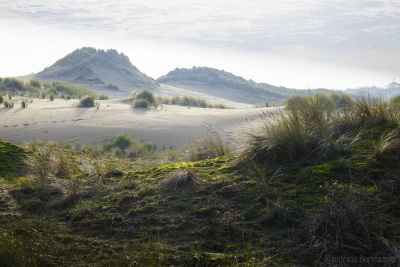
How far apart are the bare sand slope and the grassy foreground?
5.00m

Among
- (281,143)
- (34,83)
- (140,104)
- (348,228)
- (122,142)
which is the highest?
(34,83)

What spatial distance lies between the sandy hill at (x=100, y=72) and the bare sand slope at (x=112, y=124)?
21.1 metres

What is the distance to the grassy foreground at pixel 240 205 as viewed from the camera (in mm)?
3219

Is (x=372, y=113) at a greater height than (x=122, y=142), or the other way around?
(x=372, y=113)

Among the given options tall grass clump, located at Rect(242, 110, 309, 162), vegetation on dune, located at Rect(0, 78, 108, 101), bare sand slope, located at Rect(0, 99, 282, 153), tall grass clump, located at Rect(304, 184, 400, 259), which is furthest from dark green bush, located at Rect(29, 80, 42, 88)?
tall grass clump, located at Rect(304, 184, 400, 259)

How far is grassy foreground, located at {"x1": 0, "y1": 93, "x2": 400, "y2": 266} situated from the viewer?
10.6 feet

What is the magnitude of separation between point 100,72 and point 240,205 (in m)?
42.7

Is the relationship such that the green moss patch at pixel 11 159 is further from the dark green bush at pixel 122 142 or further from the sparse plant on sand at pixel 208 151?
the dark green bush at pixel 122 142

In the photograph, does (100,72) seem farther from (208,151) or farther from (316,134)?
(316,134)

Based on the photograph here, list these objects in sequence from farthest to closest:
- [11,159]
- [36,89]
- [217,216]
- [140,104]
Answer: [36,89] → [140,104] → [11,159] → [217,216]

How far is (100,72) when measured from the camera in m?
44.7

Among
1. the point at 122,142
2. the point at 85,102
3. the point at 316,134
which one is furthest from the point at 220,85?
the point at 316,134

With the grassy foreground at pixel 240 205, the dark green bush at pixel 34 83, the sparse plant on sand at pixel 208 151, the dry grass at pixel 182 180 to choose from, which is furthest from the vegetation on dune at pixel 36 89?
the dry grass at pixel 182 180

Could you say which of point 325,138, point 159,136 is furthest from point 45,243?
point 159,136
